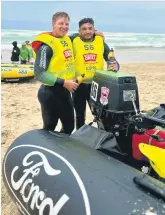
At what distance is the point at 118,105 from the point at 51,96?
75cm

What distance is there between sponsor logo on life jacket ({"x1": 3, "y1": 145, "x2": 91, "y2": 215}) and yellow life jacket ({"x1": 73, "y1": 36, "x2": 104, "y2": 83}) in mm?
1216

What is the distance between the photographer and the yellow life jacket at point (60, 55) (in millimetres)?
3363

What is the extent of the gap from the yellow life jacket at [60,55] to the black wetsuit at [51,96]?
0.05m

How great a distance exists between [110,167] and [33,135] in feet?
2.80

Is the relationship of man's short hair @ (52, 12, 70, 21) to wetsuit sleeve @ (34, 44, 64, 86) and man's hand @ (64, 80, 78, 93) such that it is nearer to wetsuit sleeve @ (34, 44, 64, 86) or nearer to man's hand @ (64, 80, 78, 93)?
wetsuit sleeve @ (34, 44, 64, 86)

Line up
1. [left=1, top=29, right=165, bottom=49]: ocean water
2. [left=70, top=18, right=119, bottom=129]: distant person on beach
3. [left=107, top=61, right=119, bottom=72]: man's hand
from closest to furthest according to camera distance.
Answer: [left=107, top=61, right=119, bottom=72]: man's hand < [left=70, top=18, right=119, bottom=129]: distant person on beach < [left=1, top=29, right=165, bottom=49]: ocean water

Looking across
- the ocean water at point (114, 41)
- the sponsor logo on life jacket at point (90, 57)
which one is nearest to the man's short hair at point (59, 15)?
the sponsor logo on life jacket at point (90, 57)

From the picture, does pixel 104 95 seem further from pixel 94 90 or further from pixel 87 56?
pixel 87 56

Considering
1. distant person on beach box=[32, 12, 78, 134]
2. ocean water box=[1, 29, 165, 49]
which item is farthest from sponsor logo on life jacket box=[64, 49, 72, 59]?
ocean water box=[1, 29, 165, 49]

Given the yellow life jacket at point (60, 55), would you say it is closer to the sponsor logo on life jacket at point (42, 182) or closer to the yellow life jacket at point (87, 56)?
the yellow life jacket at point (87, 56)

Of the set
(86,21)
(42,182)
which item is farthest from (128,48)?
(42,182)

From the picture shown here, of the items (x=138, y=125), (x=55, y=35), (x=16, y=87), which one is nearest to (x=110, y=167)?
(x=138, y=125)

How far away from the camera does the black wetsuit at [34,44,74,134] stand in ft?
10.8

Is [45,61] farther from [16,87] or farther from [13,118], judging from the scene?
[16,87]
